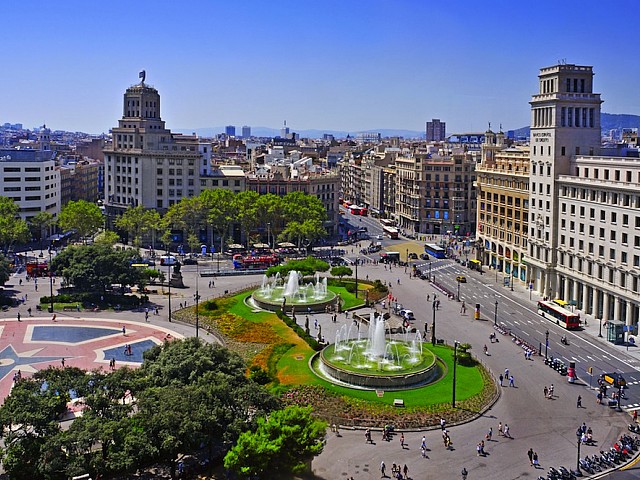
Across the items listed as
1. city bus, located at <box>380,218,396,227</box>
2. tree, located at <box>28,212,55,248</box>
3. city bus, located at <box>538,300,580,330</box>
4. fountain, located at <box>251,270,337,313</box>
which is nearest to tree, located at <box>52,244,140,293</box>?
fountain, located at <box>251,270,337,313</box>

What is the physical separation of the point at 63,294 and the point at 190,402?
55652 millimetres

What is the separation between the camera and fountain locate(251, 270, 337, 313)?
87375mm

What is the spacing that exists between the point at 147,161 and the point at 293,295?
217ft

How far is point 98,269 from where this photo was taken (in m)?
90.6

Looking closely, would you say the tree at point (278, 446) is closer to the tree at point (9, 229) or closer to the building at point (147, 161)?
the tree at point (9, 229)

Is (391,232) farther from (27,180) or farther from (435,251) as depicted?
(27,180)

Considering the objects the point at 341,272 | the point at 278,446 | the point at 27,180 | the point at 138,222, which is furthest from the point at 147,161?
the point at 278,446

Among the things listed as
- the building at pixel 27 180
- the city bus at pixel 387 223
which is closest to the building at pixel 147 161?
the building at pixel 27 180

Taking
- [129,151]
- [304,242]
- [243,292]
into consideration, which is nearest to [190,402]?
[243,292]

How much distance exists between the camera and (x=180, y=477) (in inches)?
1692

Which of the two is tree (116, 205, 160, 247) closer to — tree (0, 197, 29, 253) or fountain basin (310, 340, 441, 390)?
tree (0, 197, 29, 253)

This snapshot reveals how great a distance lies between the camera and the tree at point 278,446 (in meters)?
39.5

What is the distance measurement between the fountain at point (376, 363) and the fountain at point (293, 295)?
1547 cm

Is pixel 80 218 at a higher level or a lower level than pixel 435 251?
higher
